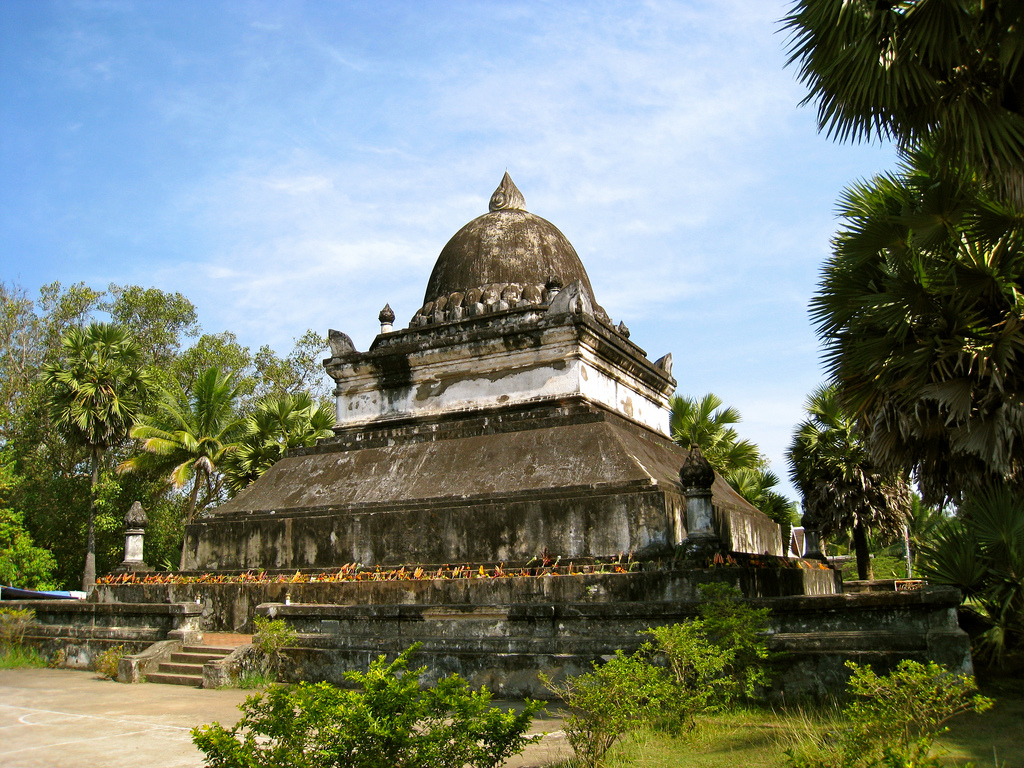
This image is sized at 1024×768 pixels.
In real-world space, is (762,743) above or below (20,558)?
below

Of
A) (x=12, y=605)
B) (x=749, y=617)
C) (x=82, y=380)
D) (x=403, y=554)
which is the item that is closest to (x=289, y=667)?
(x=403, y=554)

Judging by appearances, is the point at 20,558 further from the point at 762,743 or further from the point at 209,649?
the point at 762,743

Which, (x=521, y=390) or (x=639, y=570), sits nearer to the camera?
(x=639, y=570)

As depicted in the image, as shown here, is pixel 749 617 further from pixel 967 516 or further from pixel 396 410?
pixel 396 410

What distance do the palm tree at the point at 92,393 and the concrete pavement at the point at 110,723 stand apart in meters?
13.6

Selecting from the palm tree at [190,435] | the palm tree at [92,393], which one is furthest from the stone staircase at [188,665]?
the palm tree at [92,393]

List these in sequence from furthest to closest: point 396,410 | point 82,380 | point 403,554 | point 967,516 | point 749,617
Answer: point 82,380
point 396,410
point 403,554
point 967,516
point 749,617

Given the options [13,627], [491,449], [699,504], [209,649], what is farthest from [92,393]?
[699,504]

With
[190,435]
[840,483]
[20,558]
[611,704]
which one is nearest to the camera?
[611,704]

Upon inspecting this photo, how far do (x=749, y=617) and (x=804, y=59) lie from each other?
485cm

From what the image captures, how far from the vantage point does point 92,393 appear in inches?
904

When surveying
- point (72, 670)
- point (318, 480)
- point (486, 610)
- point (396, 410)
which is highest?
point (396, 410)

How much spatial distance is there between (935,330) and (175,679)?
975cm

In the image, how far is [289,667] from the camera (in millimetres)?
9773
